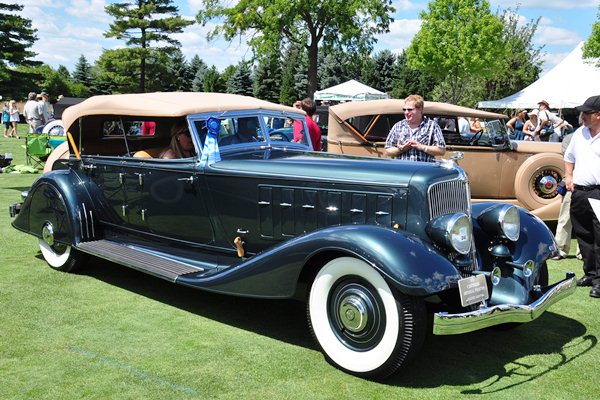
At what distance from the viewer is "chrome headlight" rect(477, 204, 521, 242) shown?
14.3 feet

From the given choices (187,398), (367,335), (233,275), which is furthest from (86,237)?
(367,335)

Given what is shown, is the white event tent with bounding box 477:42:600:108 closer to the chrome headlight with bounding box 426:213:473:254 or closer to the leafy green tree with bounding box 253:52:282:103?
the chrome headlight with bounding box 426:213:473:254

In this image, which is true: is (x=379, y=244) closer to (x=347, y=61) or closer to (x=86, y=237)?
(x=86, y=237)

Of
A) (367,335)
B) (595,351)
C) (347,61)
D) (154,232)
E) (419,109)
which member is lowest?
(595,351)

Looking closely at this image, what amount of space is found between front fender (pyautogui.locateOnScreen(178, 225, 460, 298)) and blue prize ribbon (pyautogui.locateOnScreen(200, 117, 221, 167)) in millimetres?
1050

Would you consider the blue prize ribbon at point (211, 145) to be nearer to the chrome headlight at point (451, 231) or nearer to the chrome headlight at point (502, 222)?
the chrome headlight at point (451, 231)

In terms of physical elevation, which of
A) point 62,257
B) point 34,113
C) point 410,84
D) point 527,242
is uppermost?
point 410,84

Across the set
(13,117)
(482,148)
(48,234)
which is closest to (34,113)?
(13,117)

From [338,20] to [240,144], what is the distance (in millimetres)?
26659

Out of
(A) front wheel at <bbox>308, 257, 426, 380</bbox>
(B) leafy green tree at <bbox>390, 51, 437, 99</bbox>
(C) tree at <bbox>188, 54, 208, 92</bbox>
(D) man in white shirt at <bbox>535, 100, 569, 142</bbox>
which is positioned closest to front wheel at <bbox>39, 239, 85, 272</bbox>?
(A) front wheel at <bbox>308, 257, 426, 380</bbox>

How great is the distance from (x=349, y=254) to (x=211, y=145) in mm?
1838

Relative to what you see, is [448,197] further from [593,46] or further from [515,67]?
[515,67]

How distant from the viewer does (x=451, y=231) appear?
382 cm

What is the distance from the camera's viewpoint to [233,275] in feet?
14.0
